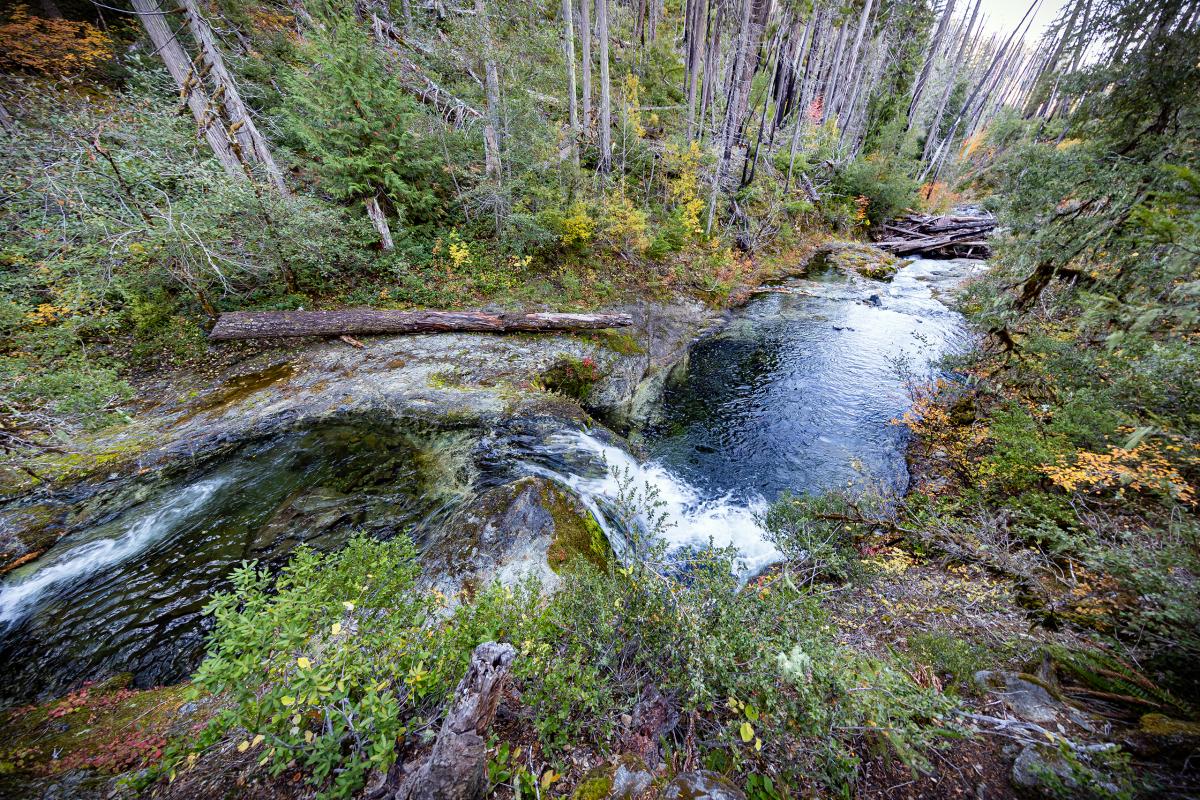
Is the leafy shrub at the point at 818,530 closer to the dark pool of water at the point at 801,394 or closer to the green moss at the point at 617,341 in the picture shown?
the dark pool of water at the point at 801,394

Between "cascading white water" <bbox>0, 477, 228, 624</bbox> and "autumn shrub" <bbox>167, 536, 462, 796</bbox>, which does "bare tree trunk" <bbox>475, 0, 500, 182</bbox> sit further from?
"autumn shrub" <bbox>167, 536, 462, 796</bbox>

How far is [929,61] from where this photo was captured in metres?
25.5

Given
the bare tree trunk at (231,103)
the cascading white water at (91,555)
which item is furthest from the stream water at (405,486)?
the bare tree trunk at (231,103)

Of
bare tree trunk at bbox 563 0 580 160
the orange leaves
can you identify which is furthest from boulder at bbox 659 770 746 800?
bare tree trunk at bbox 563 0 580 160

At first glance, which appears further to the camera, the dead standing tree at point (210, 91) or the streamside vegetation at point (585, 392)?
the dead standing tree at point (210, 91)

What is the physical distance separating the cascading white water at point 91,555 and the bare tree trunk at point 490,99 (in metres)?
9.78

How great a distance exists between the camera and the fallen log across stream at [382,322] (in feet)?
26.8

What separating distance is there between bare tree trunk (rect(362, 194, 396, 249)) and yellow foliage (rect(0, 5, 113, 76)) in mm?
6964

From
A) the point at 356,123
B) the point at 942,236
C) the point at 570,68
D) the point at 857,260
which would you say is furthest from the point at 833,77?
the point at 356,123

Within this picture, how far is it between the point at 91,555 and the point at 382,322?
5740 mm

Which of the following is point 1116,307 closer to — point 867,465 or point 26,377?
point 867,465

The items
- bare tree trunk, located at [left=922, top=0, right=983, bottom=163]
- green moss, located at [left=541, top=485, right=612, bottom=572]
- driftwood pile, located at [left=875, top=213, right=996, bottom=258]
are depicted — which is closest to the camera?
green moss, located at [left=541, top=485, right=612, bottom=572]

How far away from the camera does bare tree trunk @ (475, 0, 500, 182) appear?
959 cm

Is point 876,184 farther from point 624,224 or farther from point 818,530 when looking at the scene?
point 818,530
